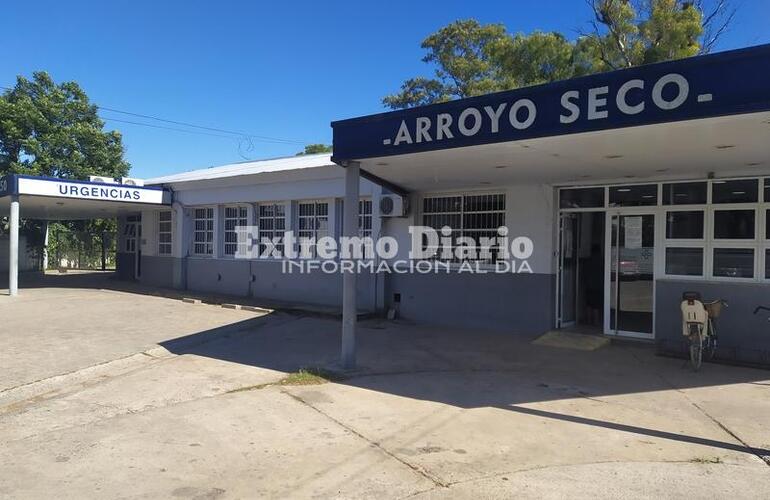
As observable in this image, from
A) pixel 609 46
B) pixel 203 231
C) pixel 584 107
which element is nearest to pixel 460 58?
pixel 609 46

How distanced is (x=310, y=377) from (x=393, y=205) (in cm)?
553

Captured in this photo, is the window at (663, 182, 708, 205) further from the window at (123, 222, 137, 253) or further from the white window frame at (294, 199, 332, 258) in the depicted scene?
the window at (123, 222, 137, 253)

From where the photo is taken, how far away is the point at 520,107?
629 cm

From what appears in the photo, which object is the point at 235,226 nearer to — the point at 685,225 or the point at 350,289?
the point at 350,289

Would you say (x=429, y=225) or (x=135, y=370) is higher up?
(x=429, y=225)

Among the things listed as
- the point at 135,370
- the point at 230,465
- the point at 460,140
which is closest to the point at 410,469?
the point at 230,465

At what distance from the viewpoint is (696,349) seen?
7527mm

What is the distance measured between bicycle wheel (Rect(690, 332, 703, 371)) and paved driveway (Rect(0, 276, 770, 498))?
18 centimetres

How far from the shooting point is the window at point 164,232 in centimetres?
1911

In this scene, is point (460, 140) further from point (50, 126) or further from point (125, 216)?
point (50, 126)

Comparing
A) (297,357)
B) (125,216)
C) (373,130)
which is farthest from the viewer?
(125,216)

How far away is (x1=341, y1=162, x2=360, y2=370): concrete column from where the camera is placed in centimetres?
774

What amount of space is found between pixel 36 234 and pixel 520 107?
91.5 ft

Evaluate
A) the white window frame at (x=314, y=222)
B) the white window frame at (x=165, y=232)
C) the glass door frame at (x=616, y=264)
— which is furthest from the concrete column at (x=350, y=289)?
the white window frame at (x=165, y=232)
